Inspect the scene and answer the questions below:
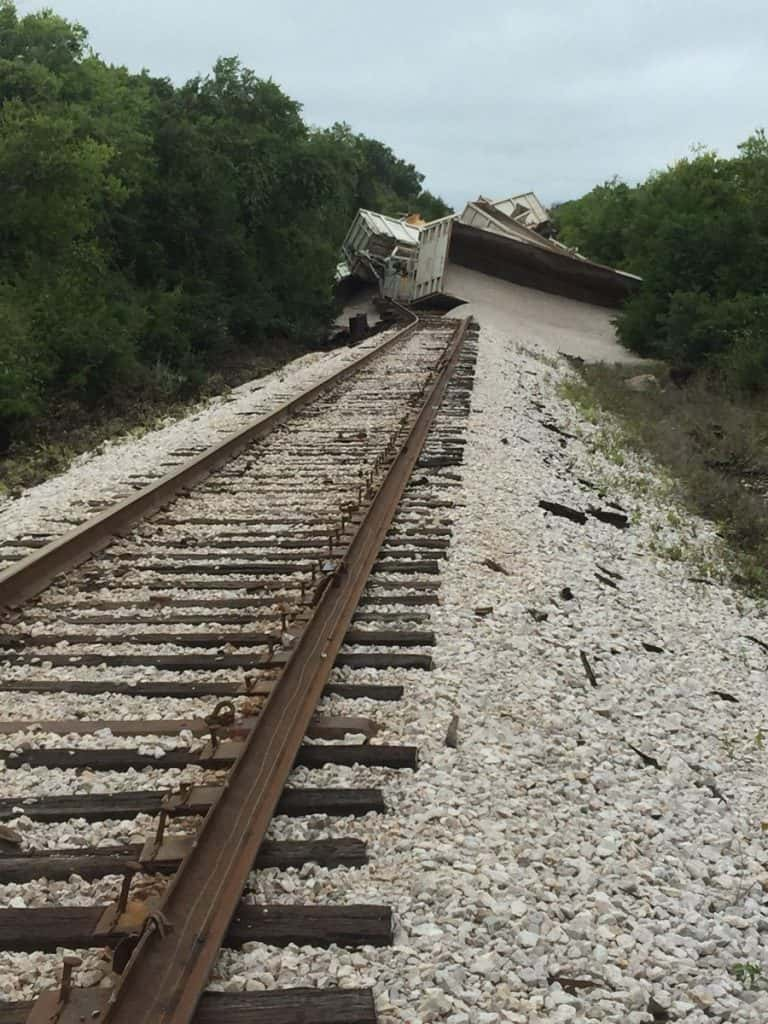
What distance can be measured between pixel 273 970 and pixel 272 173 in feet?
89.4

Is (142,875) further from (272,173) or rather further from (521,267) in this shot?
(521,267)

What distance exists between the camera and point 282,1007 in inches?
99.8

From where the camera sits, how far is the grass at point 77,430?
1080cm

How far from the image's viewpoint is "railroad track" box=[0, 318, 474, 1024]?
105 inches

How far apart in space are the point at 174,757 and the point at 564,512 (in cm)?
503

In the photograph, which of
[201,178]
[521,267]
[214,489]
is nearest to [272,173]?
[201,178]

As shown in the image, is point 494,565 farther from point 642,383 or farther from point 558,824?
point 642,383

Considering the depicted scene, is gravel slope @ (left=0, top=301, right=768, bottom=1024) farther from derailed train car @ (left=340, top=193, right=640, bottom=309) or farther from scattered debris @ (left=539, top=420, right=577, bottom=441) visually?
derailed train car @ (left=340, top=193, right=640, bottom=309)

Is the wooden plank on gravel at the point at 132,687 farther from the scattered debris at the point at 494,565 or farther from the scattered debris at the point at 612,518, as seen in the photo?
the scattered debris at the point at 612,518

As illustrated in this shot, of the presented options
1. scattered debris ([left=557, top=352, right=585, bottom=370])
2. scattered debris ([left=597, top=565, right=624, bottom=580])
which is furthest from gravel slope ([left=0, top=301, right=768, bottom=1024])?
scattered debris ([left=557, top=352, right=585, bottom=370])

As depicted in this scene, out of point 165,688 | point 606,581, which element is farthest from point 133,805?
point 606,581

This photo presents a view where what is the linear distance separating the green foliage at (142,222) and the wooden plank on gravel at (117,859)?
457 inches

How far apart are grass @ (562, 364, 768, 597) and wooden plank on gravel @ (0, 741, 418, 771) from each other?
181 inches

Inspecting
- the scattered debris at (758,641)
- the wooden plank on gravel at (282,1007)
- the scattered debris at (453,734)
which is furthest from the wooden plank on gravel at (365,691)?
the scattered debris at (758,641)
